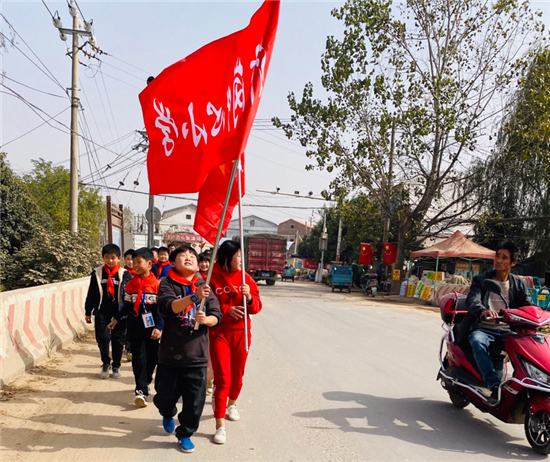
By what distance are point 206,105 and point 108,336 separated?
3.66 m

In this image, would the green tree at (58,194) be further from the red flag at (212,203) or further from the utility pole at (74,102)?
the red flag at (212,203)

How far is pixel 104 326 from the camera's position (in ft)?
24.0

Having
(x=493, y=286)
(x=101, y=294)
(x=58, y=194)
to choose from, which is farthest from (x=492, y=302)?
(x=58, y=194)

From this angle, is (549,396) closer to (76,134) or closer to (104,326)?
(104,326)

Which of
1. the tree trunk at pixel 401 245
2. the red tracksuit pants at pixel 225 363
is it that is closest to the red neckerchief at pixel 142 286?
the red tracksuit pants at pixel 225 363

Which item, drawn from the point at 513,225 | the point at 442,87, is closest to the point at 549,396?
the point at 442,87

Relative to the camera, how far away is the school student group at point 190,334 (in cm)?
464

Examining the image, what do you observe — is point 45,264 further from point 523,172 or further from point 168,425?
point 523,172

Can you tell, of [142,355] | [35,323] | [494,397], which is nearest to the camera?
[494,397]

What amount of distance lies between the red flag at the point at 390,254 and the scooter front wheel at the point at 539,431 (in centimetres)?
2866

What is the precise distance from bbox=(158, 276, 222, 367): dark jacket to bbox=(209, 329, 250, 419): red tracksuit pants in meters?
0.34

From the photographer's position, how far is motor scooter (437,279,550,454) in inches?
184

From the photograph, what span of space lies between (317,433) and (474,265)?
23738 millimetres

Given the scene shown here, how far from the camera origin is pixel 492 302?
566 centimetres
